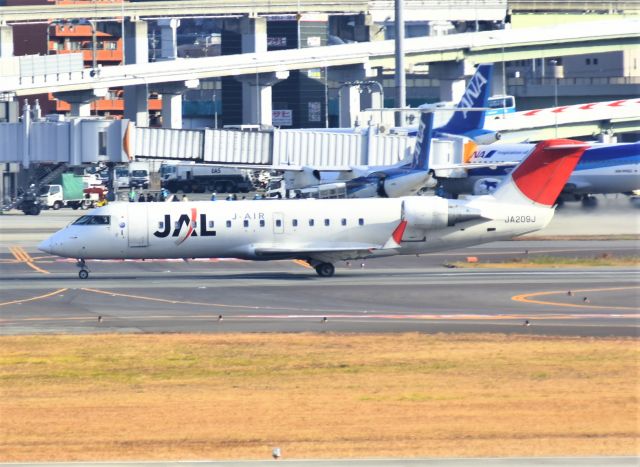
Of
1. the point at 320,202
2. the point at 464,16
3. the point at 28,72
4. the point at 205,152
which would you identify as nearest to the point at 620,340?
the point at 320,202

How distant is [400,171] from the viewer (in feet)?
289

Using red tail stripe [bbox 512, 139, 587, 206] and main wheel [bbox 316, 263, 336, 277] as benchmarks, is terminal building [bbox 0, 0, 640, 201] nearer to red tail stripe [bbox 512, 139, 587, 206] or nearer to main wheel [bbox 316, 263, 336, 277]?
red tail stripe [bbox 512, 139, 587, 206]

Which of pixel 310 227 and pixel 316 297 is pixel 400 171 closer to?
pixel 310 227

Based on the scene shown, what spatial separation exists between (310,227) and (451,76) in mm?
103492

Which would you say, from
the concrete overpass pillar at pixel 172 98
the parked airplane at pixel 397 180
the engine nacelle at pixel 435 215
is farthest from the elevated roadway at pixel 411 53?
the engine nacelle at pixel 435 215

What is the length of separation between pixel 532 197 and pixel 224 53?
5597 inches

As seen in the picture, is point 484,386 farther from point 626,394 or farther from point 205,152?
point 205,152

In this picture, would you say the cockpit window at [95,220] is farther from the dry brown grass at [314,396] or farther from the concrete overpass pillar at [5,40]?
the concrete overpass pillar at [5,40]

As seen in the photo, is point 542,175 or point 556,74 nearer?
point 542,175

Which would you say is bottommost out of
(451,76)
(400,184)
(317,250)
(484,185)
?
(317,250)

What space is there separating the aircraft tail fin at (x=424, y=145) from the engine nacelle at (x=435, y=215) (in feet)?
108

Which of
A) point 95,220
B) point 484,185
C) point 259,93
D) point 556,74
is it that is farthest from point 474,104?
point 95,220

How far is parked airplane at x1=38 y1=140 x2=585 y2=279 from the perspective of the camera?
53.2 meters

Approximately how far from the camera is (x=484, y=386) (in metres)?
30.1
